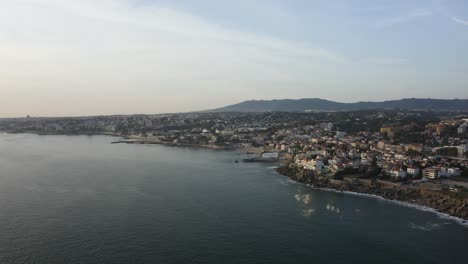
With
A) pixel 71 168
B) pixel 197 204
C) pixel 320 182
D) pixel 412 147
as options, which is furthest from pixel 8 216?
pixel 412 147

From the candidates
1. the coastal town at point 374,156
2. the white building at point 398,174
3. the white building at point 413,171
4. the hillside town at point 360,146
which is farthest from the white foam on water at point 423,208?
the white building at point 413,171

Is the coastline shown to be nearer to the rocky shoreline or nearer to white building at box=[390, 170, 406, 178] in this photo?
the rocky shoreline

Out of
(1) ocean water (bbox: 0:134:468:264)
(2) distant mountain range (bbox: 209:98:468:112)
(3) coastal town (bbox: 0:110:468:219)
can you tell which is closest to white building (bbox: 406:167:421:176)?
(3) coastal town (bbox: 0:110:468:219)

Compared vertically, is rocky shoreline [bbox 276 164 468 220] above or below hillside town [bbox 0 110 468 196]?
below

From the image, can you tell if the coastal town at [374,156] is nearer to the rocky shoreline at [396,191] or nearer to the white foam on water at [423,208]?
the rocky shoreline at [396,191]

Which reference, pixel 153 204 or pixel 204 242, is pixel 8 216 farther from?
pixel 204 242

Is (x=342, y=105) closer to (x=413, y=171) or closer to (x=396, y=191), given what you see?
(x=413, y=171)
